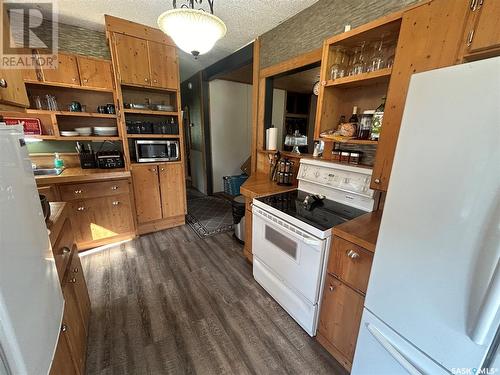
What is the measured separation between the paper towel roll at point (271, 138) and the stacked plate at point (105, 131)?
209 cm

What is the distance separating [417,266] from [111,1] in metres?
3.25

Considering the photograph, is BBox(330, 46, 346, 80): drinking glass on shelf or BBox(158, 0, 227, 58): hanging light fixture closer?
BBox(158, 0, 227, 58): hanging light fixture

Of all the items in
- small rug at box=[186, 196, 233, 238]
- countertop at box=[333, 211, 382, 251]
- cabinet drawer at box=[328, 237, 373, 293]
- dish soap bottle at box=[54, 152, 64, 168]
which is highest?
dish soap bottle at box=[54, 152, 64, 168]

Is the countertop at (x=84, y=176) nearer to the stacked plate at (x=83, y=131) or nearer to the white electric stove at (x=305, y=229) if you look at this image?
the stacked plate at (x=83, y=131)

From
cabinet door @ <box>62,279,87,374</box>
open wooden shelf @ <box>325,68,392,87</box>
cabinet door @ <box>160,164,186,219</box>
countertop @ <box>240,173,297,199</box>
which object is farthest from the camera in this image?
cabinet door @ <box>160,164,186,219</box>

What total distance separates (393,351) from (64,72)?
3.87 meters

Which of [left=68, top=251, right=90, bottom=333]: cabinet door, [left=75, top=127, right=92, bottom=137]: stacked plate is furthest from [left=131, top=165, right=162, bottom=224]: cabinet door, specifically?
[left=68, top=251, right=90, bottom=333]: cabinet door

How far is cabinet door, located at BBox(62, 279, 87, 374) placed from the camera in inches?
42.9

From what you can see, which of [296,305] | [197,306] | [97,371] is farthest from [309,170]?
[97,371]

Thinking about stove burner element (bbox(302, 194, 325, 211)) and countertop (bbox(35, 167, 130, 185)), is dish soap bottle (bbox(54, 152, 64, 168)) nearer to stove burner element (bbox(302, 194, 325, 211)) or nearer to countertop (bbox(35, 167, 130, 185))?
countertop (bbox(35, 167, 130, 185))

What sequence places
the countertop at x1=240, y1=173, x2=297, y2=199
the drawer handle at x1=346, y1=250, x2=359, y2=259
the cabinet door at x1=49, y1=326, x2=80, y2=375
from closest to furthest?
the cabinet door at x1=49, y1=326, x2=80, y2=375 < the drawer handle at x1=346, y1=250, x2=359, y2=259 < the countertop at x1=240, y1=173, x2=297, y2=199

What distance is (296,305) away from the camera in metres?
1.64

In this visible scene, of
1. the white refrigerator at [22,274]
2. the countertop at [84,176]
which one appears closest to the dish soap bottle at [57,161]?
the countertop at [84,176]

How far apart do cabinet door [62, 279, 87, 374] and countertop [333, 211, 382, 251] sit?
1.55m
